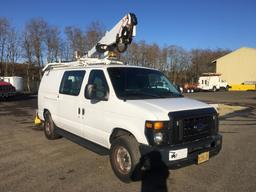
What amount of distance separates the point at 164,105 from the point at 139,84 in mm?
1075

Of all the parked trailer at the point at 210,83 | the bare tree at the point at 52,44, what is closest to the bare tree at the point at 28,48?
the bare tree at the point at 52,44

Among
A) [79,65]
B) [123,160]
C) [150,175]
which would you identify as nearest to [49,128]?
[79,65]

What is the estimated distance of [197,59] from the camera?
81125 mm

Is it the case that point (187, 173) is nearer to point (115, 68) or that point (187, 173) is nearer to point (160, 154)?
point (160, 154)

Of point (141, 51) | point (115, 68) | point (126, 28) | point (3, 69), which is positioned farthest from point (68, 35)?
point (115, 68)

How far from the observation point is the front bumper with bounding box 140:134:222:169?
4684mm

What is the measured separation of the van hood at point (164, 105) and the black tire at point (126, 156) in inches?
25.0

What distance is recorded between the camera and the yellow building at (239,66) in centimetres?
6794

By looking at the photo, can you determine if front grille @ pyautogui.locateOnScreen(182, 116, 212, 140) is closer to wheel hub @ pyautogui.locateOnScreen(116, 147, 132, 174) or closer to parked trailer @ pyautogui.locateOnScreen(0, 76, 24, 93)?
wheel hub @ pyautogui.locateOnScreen(116, 147, 132, 174)

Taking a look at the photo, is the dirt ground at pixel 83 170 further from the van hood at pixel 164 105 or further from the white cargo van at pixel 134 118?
the van hood at pixel 164 105

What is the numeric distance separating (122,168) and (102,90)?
1.58 meters

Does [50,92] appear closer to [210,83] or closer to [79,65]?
[79,65]

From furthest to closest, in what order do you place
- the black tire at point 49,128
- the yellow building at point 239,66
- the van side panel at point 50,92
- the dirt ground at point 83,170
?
the yellow building at point 239,66 < the black tire at point 49,128 < the van side panel at point 50,92 < the dirt ground at point 83,170

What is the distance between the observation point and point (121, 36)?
9188 millimetres
